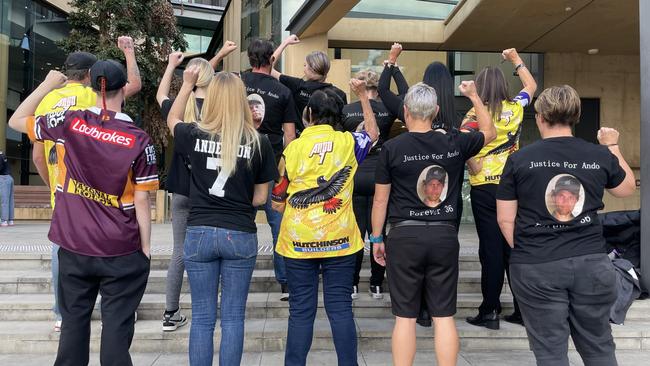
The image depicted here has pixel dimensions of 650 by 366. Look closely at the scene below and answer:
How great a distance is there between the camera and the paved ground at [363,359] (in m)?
3.72

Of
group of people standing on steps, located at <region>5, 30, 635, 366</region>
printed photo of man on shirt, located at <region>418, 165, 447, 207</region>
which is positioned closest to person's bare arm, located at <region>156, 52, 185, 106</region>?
group of people standing on steps, located at <region>5, 30, 635, 366</region>

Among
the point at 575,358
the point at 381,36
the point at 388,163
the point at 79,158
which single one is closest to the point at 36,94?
the point at 79,158

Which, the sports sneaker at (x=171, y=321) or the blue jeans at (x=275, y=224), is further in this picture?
the blue jeans at (x=275, y=224)

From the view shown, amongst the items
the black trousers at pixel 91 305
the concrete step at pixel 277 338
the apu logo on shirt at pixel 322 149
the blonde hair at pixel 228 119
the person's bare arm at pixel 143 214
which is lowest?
the concrete step at pixel 277 338

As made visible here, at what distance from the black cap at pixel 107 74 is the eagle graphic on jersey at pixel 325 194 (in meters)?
1.23

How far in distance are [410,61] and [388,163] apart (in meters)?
8.36

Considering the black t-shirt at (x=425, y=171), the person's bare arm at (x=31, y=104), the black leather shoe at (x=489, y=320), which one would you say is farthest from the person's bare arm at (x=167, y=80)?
the black leather shoe at (x=489, y=320)

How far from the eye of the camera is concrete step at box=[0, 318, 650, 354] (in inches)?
155

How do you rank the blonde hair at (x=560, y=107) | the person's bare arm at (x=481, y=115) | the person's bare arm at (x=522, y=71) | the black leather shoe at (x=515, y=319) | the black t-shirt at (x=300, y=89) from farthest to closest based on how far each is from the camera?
the black leather shoe at (x=515, y=319) → the black t-shirt at (x=300, y=89) → the person's bare arm at (x=522, y=71) → the person's bare arm at (x=481, y=115) → the blonde hair at (x=560, y=107)

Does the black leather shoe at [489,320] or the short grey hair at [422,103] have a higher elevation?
the short grey hair at [422,103]

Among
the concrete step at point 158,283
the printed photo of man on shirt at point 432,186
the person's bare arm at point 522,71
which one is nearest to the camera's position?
the printed photo of man on shirt at point 432,186

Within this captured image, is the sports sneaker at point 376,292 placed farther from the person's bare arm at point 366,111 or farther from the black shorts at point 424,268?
the person's bare arm at point 366,111

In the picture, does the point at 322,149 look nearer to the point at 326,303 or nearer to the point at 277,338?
the point at 326,303

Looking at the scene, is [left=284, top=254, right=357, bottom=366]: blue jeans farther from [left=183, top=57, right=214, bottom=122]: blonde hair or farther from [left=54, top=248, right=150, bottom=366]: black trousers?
[left=183, top=57, right=214, bottom=122]: blonde hair
